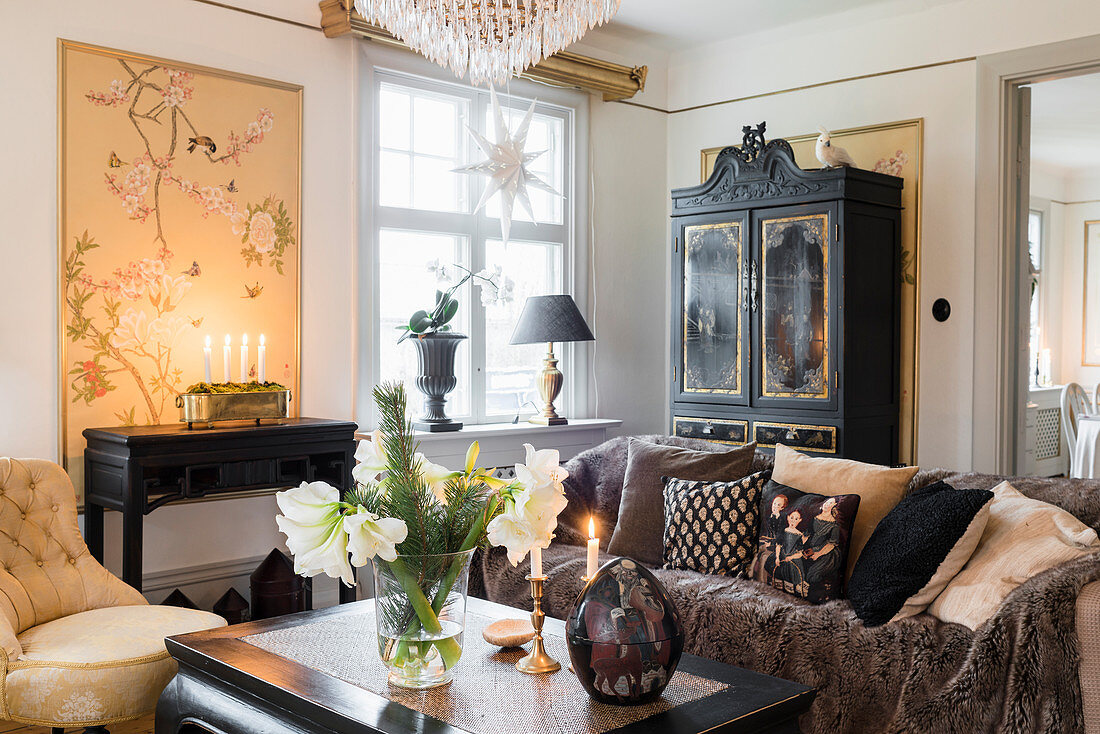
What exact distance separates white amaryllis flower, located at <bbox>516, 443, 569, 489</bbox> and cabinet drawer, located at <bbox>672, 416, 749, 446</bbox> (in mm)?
2860

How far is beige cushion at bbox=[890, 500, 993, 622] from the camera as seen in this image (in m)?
2.42

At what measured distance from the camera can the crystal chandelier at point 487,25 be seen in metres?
2.31

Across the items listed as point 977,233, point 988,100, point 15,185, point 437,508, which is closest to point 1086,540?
point 437,508

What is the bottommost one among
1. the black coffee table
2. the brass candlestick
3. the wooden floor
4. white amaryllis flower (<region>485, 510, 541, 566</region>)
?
the wooden floor

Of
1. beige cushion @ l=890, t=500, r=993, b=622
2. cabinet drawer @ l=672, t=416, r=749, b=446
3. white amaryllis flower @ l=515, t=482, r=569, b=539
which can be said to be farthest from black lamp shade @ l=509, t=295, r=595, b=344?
white amaryllis flower @ l=515, t=482, r=569, b=539

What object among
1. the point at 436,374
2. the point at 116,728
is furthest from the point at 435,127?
the point at 116,728

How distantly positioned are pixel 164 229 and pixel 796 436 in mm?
2783

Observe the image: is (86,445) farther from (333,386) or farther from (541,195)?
(541,195)

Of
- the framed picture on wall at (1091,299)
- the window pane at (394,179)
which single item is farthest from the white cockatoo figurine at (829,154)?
the framed picture on wall at (1091,299)

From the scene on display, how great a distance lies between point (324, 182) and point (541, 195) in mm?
1311

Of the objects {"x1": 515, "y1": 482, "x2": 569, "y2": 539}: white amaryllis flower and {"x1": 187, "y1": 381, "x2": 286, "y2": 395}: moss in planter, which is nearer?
{"x1": 515, "y1": 482, "x2": 569, "y2": 539}: white amaryllis flower

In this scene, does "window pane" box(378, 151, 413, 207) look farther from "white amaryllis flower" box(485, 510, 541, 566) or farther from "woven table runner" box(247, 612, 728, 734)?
"white amaryllis flower" box(485, 510, 541, 566)

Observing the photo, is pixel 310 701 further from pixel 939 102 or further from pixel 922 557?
pixel 939 102

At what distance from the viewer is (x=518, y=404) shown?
4797 millimetres
